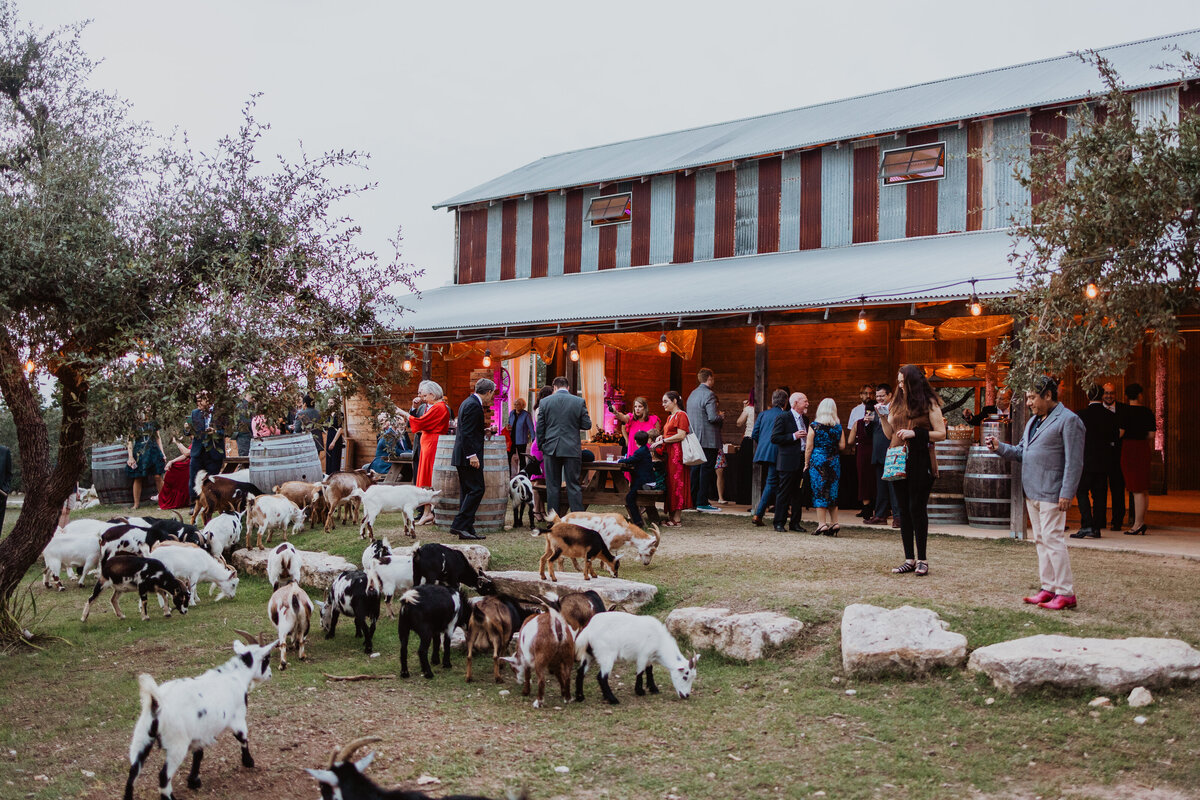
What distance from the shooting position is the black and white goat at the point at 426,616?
6.18 m

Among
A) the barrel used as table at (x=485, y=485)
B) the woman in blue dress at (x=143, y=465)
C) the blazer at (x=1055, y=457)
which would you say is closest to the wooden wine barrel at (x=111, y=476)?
the woman in blue dress at (x=143, y=465)

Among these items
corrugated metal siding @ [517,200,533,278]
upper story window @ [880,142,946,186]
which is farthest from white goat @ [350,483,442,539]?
corrugated metal siding @ [517,200,533,278]

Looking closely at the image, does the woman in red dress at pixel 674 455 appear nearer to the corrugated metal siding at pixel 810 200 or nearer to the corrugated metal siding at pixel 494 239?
the corrugated metal siding at pixel 810 200

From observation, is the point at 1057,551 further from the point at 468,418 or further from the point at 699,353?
the point at 699,353

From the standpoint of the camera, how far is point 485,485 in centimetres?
1086

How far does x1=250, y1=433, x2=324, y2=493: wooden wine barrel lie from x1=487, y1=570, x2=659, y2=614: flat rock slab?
17.9ft

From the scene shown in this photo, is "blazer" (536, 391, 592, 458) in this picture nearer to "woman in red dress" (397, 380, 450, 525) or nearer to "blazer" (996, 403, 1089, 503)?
"woman in red dress" (397, 380, 450, 525)

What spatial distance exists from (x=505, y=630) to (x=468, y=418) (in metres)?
4.00

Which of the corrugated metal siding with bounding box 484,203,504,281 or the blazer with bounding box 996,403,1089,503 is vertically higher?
the corrugated metal siding with bounding box 484,203,504,281

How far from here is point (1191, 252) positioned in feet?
22.1

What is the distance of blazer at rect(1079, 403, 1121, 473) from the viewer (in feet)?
35.8

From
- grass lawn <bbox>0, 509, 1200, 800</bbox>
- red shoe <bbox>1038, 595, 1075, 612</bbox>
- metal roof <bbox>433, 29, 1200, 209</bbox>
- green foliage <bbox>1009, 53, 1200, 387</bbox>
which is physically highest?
metal roof <bbox>433, 29, 1200, 209</bbox>

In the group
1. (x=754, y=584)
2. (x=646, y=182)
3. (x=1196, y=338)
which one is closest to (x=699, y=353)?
(x=646, y=182)

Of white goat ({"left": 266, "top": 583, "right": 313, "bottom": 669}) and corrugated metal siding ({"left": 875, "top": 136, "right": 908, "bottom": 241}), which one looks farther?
corrugated metal siding ({"left": 875, "top": 136, "right": 908, "bottom": 241})
